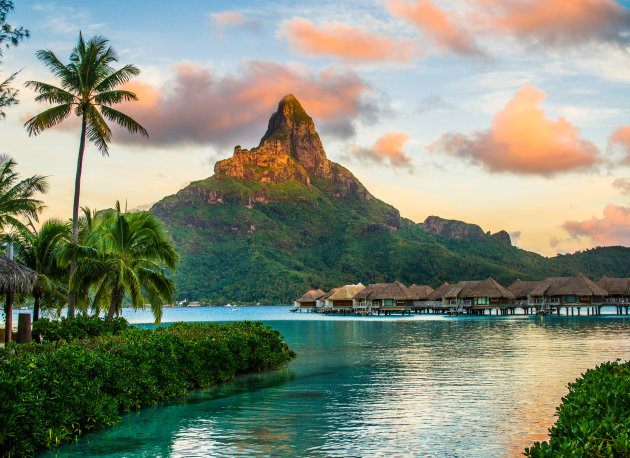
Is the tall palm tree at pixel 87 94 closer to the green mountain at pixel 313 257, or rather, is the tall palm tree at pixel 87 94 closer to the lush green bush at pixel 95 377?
the lush green bush at pixel 95 377

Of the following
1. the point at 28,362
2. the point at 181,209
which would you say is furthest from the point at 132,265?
the point at 181,209

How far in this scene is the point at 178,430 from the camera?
11734mm

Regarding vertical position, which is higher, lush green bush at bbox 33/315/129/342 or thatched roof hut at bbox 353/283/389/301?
lush green bush at bbox 33/315/129/342

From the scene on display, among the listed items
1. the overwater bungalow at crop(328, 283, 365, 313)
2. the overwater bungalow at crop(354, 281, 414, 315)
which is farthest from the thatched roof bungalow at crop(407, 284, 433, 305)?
the overwater bungalow at crop(328, 283, 365, 313)

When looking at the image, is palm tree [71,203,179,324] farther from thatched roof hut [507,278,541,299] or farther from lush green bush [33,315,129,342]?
thatched roof hut [507,278,541,299]

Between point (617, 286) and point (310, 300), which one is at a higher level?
point (617, 286)

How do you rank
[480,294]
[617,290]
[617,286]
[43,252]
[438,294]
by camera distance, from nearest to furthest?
[43,252]
[617,290]
[617,286]
[480,294]
[438,294]

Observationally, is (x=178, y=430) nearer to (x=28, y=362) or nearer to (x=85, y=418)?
(x=85, y=418)

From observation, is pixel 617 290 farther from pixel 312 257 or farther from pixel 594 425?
pixel 312 257

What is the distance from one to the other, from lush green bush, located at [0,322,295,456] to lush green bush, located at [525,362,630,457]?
7.08m

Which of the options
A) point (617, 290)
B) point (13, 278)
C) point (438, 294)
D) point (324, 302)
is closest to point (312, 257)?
point (324, 302)

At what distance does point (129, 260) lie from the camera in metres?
22.3

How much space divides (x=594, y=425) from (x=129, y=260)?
1898cm

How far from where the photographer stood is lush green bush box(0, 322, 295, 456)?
893 cm
